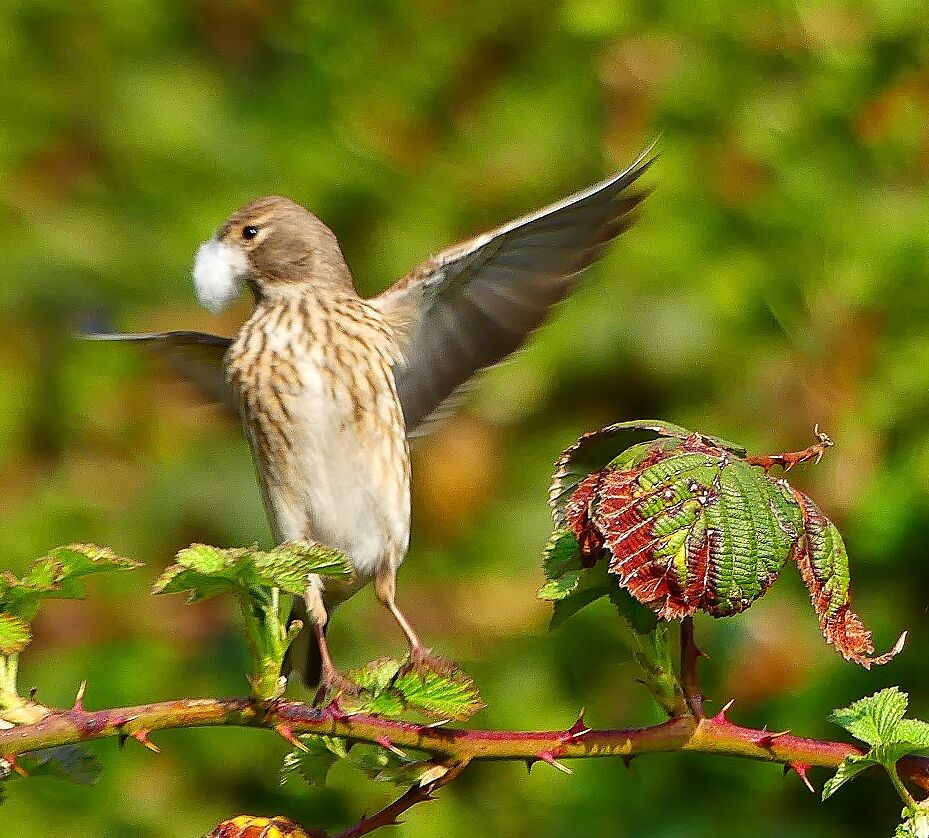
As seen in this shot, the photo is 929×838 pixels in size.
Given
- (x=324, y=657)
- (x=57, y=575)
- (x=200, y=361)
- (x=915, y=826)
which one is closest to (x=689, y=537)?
(x=915, y=826)

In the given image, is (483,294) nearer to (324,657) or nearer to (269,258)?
(269,258)

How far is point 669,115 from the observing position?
15.5 ft

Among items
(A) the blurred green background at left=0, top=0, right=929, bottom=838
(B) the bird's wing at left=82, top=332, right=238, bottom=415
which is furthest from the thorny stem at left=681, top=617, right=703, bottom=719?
(A) the blurred green background at left=0, top=0, right=929, bottom=838

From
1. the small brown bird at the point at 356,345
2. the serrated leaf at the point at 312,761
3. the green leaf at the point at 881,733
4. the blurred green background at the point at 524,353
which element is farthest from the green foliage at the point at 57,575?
the blurred green background at the point at 524,353

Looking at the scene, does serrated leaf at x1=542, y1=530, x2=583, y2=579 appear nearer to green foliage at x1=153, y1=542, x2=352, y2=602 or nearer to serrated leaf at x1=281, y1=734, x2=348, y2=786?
green foliage at x1=153, y1=542, x2=352, y2=602

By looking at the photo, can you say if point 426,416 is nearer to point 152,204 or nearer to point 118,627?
point 118,627

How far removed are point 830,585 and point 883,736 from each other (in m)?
0.19

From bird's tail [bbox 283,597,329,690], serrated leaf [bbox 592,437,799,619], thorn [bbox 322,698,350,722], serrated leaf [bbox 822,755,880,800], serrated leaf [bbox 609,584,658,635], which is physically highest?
serrated leaf [bbox 592,437,799,619]

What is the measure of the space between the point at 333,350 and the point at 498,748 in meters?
1.39

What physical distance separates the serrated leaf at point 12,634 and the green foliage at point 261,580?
188 mm

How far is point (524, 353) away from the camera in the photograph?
3.95 meters

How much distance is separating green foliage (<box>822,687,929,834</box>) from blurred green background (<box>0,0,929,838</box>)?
6.87ft

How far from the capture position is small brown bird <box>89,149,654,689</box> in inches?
125

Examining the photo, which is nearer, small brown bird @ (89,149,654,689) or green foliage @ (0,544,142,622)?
green foliage @ (0,544,142,622)
